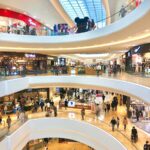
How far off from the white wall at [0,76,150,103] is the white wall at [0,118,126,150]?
245cm

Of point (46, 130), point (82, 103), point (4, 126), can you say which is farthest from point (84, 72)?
point (4, 126)

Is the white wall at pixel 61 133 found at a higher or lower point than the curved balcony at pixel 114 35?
lower

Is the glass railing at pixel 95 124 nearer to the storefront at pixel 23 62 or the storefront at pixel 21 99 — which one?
the storefront at pixel 21 99

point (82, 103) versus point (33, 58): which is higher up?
point (33, 58)

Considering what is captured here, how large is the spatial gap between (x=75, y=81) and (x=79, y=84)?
398mm

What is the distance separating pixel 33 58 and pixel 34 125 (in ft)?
29.7

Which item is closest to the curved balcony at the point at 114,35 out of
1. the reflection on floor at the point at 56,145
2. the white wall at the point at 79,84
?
the white wall at the point at 79,84

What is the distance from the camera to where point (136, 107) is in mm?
17906

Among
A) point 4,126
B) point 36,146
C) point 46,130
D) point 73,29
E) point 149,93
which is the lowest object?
point 36,146

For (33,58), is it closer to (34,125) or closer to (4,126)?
(34,125)

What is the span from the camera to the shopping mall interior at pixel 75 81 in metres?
13.1

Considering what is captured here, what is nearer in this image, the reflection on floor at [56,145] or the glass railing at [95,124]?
the glass railing at [95,124]

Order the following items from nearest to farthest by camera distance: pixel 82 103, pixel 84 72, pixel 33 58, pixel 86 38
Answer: pixel 86 38
pixel 84 72
pixel 82 103
pixel 33 58

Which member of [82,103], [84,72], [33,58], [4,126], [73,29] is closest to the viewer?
[4,126]
